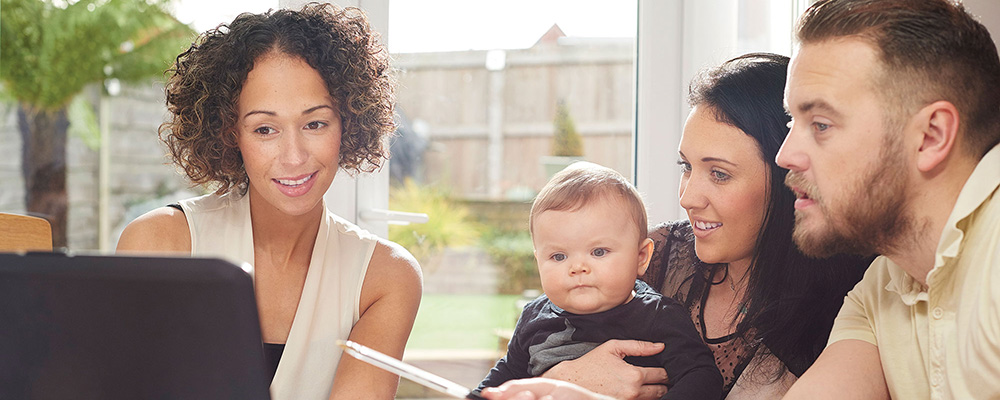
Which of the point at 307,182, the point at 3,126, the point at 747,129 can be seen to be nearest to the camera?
the point at 747,129

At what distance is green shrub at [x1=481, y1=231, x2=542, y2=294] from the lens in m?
2.58

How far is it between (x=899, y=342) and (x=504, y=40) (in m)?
1.55

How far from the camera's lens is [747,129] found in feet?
4.83

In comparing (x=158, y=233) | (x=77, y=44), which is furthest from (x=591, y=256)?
(x=77, y=44)

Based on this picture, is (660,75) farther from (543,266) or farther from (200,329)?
(200,329)

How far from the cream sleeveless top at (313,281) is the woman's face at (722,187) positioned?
0.71 meters

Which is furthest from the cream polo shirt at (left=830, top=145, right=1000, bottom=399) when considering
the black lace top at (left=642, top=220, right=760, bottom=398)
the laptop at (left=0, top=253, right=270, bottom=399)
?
the laptop at (left=0, top=253, right=270, bottom=399)

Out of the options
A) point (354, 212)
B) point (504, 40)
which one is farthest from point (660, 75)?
point (354, 212)

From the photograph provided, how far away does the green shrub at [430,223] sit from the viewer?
244 cm

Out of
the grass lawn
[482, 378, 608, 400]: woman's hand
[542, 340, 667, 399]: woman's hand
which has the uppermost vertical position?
[482, 378, 608, 400]: woman's hand

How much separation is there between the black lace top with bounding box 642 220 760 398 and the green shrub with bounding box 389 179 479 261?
2.93 ft

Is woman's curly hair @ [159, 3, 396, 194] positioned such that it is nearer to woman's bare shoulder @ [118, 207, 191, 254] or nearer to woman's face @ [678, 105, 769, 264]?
woman's bare shoulder @ [118, 207, 191, 254]

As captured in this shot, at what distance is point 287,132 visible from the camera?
1.57 m

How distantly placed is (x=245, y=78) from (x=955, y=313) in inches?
51.9
